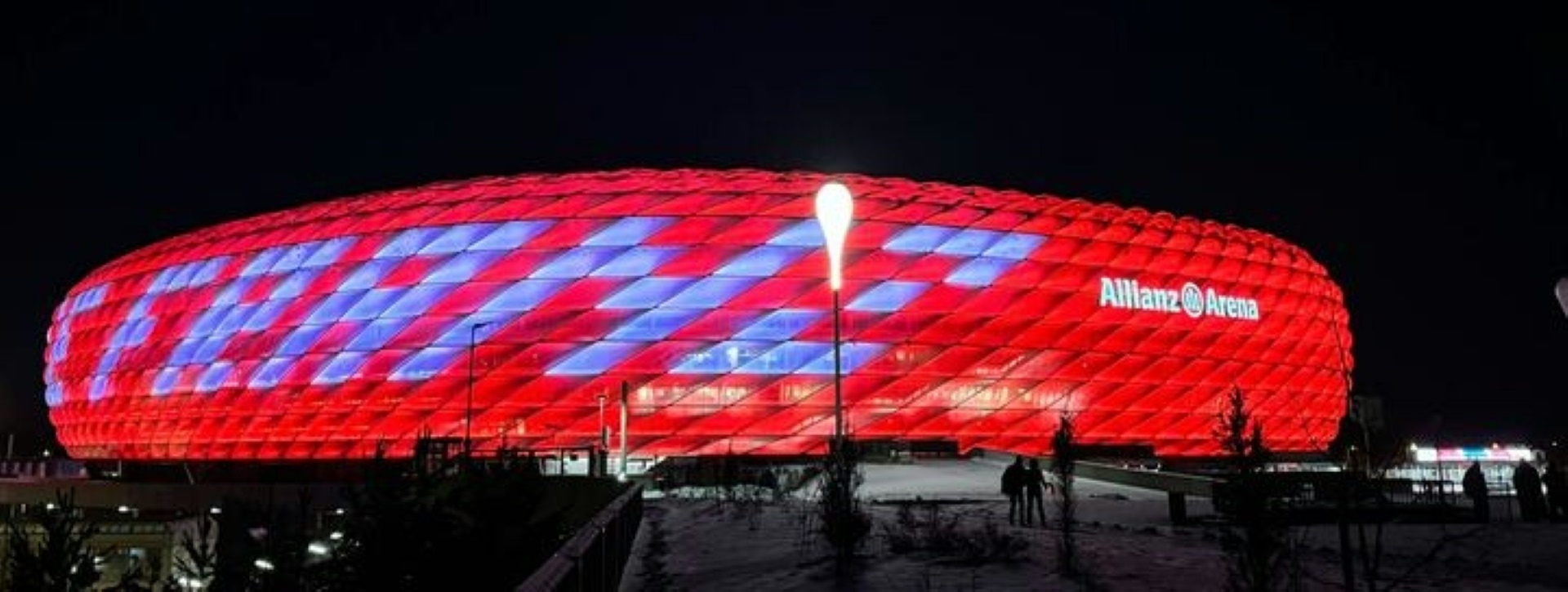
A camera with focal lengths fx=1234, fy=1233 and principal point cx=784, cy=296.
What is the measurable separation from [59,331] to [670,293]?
43860 mm

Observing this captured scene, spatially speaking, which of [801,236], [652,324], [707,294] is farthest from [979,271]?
[652,324]

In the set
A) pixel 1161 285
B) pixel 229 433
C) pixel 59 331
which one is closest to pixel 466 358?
pixel 229 433

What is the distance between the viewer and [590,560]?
22.0 ft

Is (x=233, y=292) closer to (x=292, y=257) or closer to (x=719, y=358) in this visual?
(x=292, y=257)

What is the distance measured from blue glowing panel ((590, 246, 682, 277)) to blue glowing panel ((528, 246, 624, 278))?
0.41 m

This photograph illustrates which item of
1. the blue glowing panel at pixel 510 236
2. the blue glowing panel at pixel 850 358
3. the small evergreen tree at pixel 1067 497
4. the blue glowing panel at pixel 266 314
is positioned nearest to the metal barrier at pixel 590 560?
the small evergreen tree at pixel 1067 497

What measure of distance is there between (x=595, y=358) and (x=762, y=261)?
25.0ft

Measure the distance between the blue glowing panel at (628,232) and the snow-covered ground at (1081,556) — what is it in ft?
94.6

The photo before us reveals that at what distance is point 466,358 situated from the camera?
4925 centimetres

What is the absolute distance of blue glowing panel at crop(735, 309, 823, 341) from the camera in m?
49.1

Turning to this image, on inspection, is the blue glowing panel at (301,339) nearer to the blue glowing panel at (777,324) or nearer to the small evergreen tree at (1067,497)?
the blue glowing panel at (777,324)

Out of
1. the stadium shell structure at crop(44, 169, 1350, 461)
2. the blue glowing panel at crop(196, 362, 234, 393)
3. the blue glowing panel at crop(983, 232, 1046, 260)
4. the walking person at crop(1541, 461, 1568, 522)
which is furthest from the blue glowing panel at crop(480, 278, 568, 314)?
the walking person at crop(1541, 461, 1568, 522)

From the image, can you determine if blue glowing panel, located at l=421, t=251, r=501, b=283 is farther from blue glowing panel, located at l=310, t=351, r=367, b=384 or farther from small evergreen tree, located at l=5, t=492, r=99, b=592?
small evergreen tree, located at l=5, t=492, r=99, b=592

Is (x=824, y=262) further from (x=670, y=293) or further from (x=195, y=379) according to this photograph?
(x=195, y=379)
